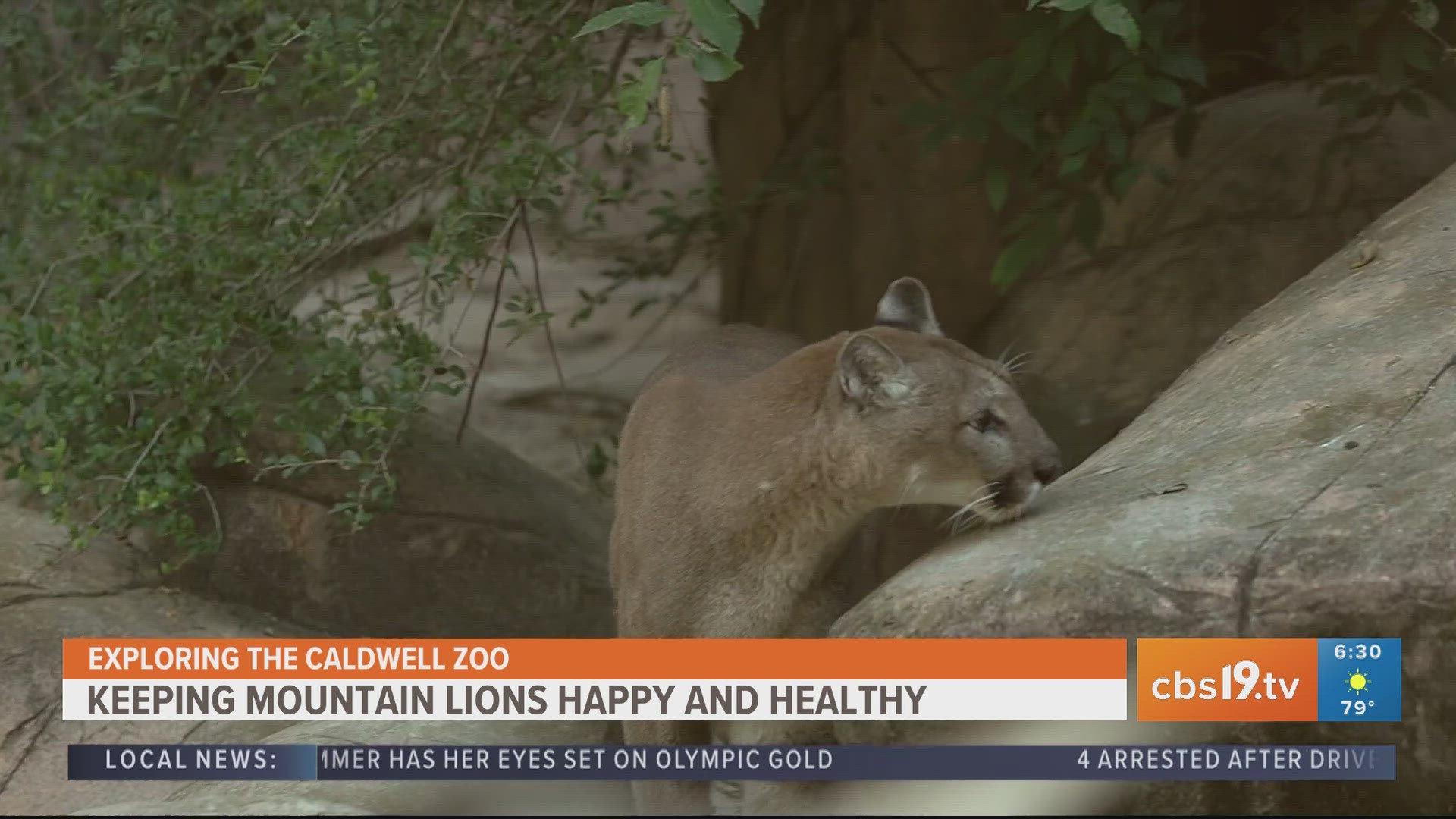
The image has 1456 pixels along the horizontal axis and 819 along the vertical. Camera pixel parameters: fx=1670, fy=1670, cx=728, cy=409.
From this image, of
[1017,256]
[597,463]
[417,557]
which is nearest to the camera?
[1017,256]

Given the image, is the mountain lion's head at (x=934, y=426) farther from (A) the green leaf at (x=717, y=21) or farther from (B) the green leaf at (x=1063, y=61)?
(B) the green leaf at (x=1063, y=61)

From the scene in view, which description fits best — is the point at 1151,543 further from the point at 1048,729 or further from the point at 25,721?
the point at 25,721

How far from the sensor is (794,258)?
711cm

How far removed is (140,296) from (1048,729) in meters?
3.49

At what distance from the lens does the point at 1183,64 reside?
494 centimetres

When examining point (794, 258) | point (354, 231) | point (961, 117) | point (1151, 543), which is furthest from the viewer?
point (794, 258)

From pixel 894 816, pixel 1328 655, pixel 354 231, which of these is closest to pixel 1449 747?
pixel 1328 655

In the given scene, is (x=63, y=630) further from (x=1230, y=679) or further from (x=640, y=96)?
(x=1230, y=679)

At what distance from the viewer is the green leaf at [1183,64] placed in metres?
4.92

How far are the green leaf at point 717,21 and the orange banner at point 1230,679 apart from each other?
5.26 ft

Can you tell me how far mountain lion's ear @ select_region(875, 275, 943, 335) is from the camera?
4.87 m

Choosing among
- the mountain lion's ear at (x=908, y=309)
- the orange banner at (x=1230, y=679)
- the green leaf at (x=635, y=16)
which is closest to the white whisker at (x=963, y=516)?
the mountain lion's ear at (x=908, y=309)

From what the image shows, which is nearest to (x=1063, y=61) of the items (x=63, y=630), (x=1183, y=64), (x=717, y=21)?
(x=1183, y=64)

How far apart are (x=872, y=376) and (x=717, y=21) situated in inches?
39.6
